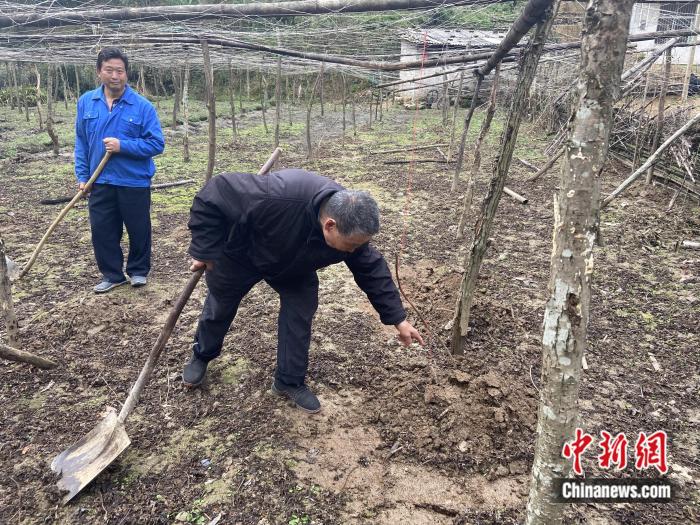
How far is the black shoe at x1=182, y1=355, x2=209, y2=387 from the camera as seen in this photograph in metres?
2.97

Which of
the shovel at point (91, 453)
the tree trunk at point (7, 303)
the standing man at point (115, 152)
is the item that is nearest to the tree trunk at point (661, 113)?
the standing man at point (115, 152)

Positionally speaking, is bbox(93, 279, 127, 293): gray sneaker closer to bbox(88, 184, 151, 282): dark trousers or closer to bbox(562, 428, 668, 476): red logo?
bbox(88, 184, 151, 282): dark trousers

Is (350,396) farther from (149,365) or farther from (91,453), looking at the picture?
(91,453)

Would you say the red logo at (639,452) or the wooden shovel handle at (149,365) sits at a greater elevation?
the wooden shovel handle at (149,365)

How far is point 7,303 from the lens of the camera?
9.90 feet

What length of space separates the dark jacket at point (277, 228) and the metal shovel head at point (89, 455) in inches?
38.0

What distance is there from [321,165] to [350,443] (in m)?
7.50

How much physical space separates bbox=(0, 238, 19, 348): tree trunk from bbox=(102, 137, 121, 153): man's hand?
1100mm

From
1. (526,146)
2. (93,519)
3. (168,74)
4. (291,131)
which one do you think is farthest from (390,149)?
(168,74)

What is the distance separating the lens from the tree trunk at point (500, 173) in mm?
2562

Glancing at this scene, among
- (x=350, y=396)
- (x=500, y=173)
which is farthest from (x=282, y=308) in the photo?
(x=500, y=173)

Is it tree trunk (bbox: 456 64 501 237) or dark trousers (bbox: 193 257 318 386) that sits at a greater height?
tree trunk (bbox: 456 64 501 237)

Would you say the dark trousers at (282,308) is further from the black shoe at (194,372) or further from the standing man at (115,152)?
the standing man at (115,152)

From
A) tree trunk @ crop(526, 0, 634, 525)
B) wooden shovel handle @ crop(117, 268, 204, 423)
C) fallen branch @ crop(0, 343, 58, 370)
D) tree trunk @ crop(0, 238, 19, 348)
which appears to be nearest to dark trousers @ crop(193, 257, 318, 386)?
wooden shovel handle @ crop(117, 268, 204, 423)
